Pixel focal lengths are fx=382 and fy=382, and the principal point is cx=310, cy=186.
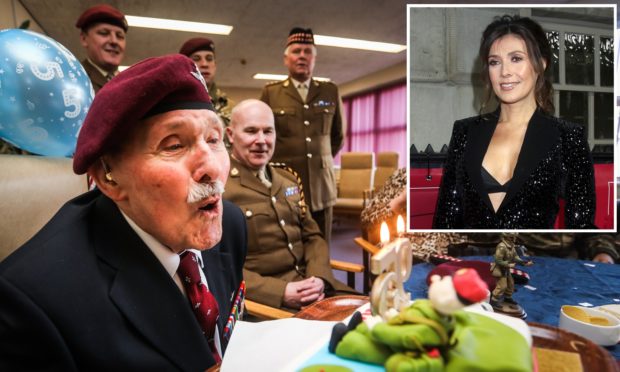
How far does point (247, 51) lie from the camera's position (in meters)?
7.79

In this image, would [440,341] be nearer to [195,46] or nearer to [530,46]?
[530,46]

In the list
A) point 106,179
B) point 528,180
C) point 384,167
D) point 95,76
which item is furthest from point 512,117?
point 384,167

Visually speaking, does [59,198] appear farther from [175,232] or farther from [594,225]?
[594,225]

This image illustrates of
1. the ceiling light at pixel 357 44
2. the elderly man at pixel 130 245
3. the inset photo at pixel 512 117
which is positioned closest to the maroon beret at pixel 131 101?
the elderly man at pixel 130 245

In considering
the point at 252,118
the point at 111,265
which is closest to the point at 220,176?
the point at 111,265

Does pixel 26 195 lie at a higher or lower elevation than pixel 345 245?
higher

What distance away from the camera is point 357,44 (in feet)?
24.0

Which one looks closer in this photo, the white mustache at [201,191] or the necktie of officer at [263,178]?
the white mustache at [201,191]

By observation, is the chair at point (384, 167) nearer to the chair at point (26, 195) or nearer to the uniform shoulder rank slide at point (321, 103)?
the uniform shoulder rank slide at point (321, 103)

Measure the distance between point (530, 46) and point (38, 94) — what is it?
6.39 ft

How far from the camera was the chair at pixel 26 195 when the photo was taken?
1.10 meters

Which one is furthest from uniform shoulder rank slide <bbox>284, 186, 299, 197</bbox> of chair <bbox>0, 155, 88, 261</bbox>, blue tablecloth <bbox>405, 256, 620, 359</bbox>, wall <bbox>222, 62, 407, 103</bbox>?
wall <bbox>222, 62, 407, 103</bbox>

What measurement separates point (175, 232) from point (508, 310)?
0.97 metres

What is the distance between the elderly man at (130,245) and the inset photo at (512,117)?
0.82 m
